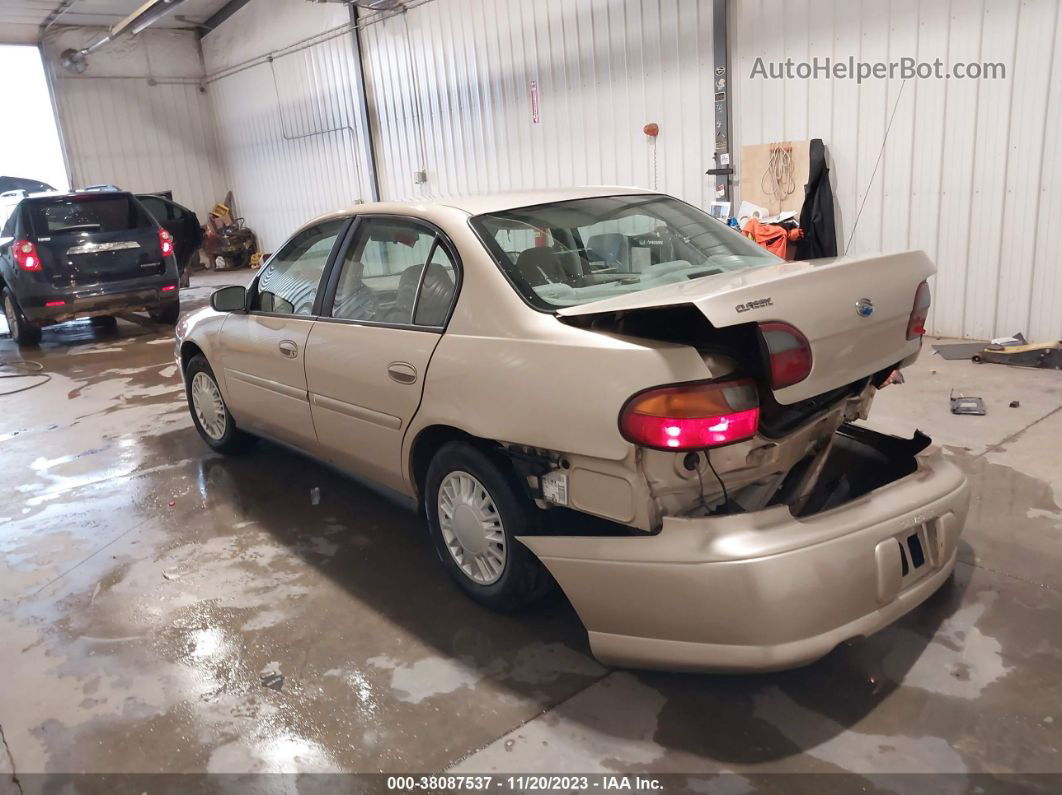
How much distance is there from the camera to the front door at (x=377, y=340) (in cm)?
290

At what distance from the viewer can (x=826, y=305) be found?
216cm

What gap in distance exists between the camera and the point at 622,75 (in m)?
8.30

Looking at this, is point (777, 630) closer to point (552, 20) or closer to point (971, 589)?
point (971, 589)

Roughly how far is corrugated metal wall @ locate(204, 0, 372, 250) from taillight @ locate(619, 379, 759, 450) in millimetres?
11616

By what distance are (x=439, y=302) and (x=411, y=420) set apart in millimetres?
440

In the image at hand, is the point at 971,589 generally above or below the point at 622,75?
below

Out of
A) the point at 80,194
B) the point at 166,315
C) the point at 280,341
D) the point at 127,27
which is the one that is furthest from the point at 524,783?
the point at 127,27

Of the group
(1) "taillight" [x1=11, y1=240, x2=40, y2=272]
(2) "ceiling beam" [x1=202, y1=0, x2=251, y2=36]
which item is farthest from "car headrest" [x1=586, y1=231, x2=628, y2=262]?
(2) "ceiling beam" [x1=202, y1=0, x2=251, y2=36]

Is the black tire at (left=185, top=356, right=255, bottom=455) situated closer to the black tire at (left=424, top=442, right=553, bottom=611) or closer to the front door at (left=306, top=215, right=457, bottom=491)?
the front door at (left=306, top=215, right=457, bottom=491)

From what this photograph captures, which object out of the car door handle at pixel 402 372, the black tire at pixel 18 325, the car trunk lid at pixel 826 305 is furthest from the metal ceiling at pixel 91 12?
the car trunk lid at pixel 826 305

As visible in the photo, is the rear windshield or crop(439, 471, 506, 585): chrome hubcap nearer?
crop(439, 471, 506, 585): chrome hubcap

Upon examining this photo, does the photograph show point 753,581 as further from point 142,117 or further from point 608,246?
point 142,117

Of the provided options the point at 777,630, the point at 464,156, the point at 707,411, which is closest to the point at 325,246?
the point at 707,411

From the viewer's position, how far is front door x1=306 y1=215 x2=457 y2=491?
290cm
